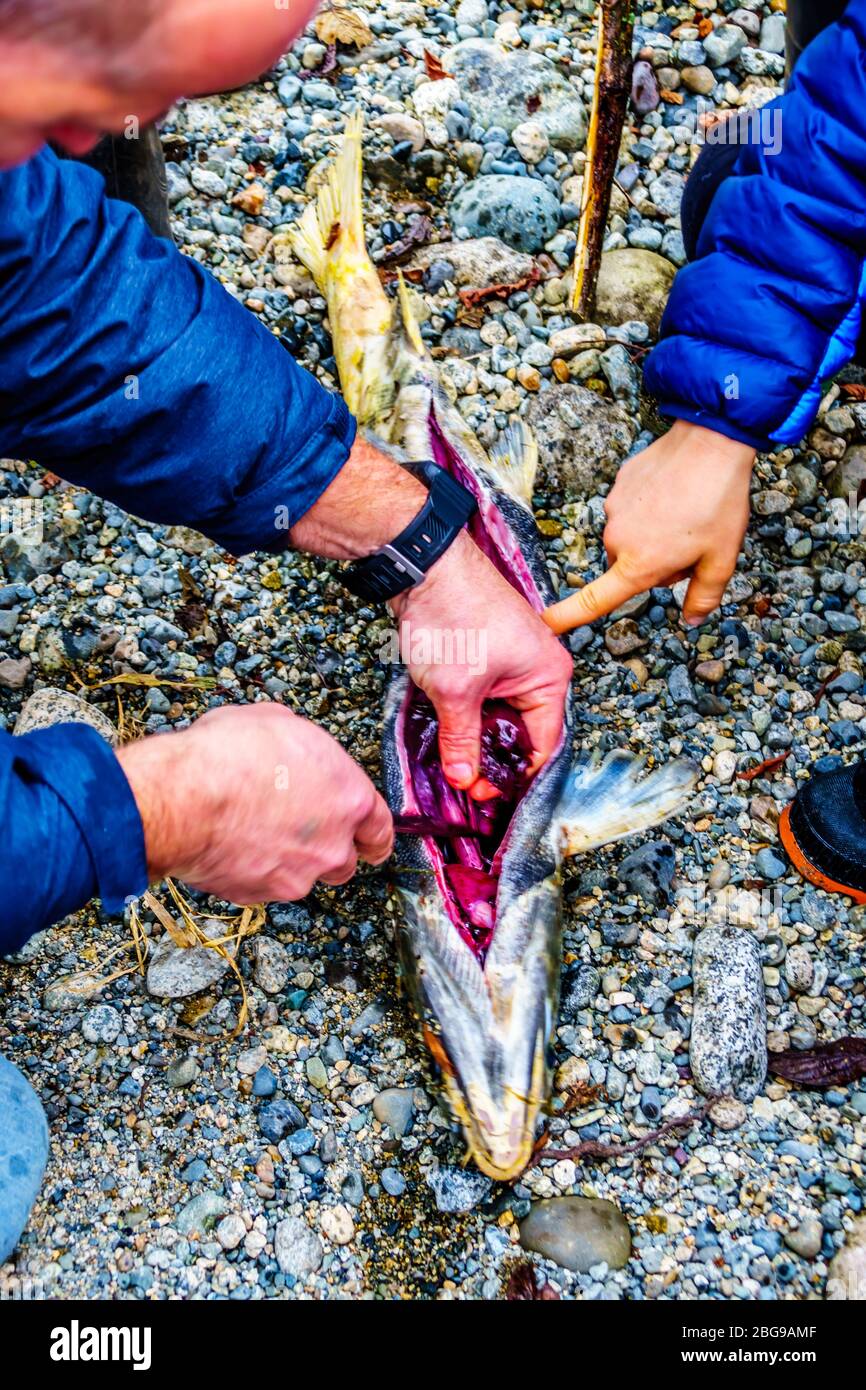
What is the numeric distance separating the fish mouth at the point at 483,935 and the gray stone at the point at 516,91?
7.99ft

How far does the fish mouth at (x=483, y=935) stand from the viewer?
2.78 m

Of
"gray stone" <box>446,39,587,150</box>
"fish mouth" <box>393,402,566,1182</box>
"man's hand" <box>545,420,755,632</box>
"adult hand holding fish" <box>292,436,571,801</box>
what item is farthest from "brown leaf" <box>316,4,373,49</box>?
"man's hand" <box>545,420,755,632</box>

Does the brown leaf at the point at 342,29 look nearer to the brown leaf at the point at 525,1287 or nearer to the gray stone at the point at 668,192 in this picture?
the gray stone at the point at 668,192

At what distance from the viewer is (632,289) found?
4375mm

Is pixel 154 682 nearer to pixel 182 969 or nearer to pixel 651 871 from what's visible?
pixel 182 969

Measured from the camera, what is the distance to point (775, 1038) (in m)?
3.05

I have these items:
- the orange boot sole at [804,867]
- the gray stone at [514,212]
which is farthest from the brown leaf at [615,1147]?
the gray stone at [514,212]

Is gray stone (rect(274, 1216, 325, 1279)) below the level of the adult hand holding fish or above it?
below

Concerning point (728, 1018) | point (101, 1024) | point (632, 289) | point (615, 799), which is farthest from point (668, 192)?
point (101, 1024)

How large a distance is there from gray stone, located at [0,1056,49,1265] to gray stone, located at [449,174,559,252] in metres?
3.52

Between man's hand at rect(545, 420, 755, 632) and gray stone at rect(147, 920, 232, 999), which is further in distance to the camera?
gray stone at rect(147, 920, 232, 999)

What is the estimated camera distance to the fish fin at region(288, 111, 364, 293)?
434 cm

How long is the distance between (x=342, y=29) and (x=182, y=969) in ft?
13.7

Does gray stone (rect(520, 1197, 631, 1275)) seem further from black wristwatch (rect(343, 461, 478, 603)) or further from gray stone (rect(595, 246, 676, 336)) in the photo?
gray stone (rect(595, 246, 676, 336))
